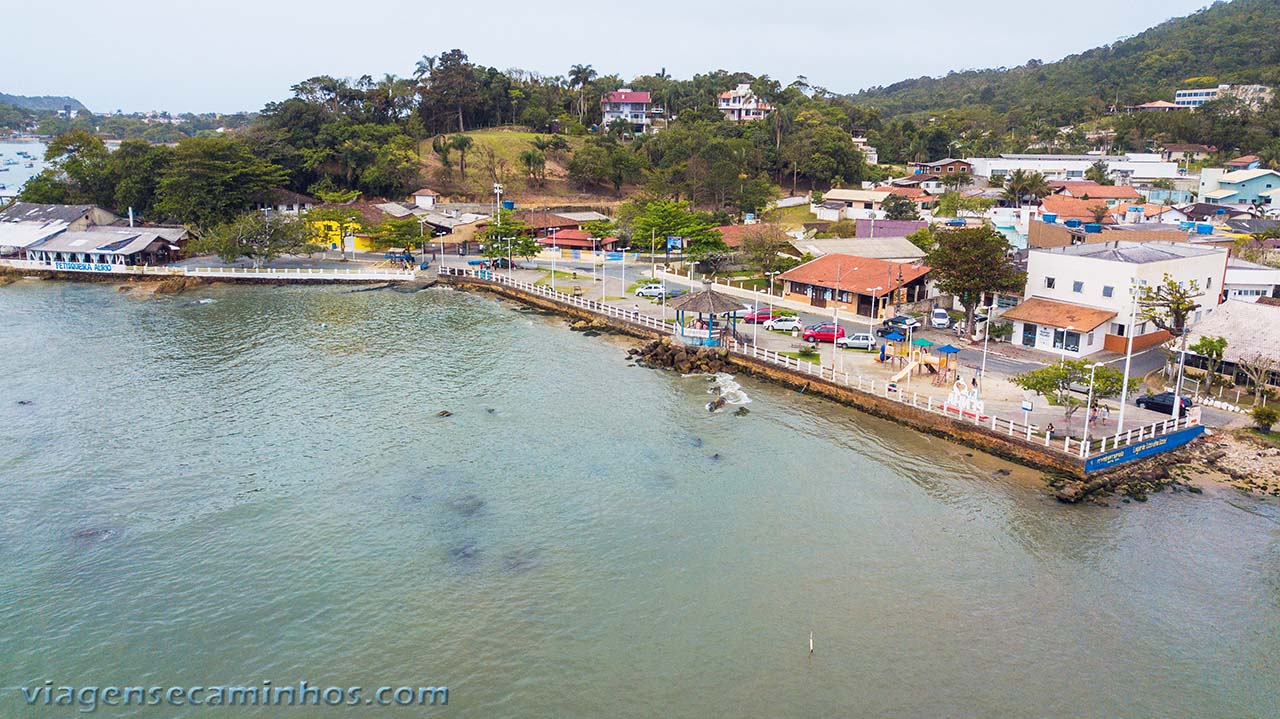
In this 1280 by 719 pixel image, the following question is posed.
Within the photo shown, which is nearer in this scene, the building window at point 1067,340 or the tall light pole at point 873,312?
the building window at point 1067,340

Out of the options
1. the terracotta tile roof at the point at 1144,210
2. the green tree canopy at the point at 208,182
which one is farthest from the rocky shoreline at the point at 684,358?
the terracotta tile roof at the point at 1144,210

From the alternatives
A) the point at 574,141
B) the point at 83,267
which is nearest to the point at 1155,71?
the point at 574,141

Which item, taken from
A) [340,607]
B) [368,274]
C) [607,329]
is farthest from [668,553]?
[368,274]

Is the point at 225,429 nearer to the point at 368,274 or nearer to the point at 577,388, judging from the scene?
the point at 577,388

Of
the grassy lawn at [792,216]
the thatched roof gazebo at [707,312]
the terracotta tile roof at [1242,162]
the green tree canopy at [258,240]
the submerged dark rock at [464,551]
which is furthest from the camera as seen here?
the terracotta tile roof at [1242,162]

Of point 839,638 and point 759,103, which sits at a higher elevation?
point 759,103

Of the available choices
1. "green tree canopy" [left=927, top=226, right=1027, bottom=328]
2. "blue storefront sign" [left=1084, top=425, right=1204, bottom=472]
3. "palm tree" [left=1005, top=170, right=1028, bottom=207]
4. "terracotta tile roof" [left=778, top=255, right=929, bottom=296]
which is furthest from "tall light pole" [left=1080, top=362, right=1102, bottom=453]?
"palm tree" [left=1005, top=170, right=1028, bottom=207]

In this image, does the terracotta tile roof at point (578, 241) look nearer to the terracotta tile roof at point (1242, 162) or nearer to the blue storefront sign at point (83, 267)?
the blue storefront sign at point (83, 267)

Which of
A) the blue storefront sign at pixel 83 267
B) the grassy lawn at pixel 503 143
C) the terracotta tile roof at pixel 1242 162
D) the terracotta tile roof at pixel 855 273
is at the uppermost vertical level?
the grassy lawn at pixel 503 143
